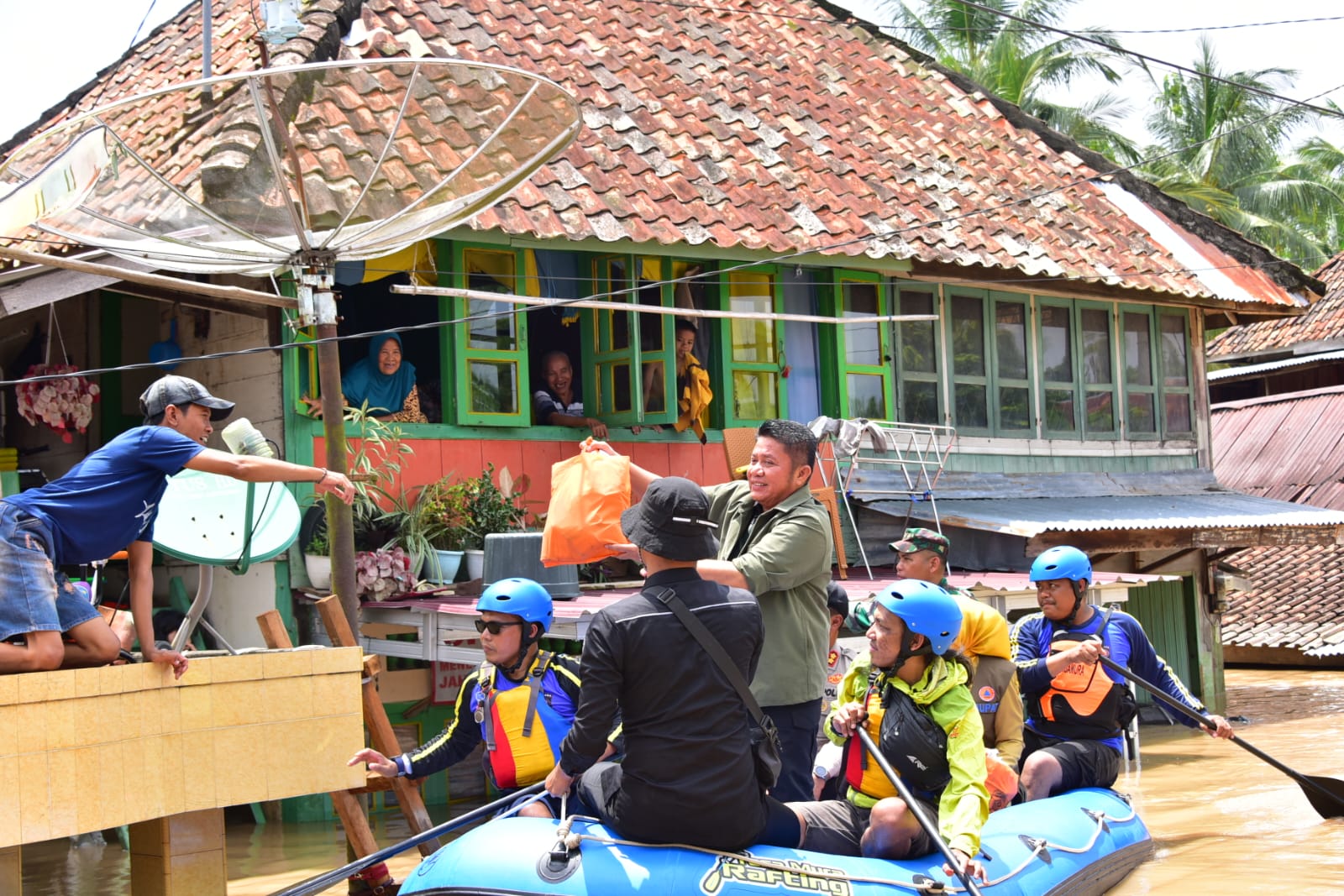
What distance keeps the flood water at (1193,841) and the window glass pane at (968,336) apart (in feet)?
13.3

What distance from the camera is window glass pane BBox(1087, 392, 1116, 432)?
1564 centimetres

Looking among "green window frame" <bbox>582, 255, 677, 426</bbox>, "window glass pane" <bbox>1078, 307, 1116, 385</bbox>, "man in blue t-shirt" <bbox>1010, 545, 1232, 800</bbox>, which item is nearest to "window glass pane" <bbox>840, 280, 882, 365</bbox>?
"green window frame" <bbox>582, 255, 677, 426</bbox>

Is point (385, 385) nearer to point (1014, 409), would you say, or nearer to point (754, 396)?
point (754, 396)

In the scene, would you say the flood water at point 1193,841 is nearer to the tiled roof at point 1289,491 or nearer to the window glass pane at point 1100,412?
the window glass pane at point 1100,412

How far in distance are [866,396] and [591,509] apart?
6.93 m

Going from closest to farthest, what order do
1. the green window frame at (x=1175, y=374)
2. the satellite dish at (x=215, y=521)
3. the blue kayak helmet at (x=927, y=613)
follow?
the blue kayak helmet at (x=927, y=613) → the satellite dish at (x=215, y=521) → the green window frame at (x=1175, y=374)

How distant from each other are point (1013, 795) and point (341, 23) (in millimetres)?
8005

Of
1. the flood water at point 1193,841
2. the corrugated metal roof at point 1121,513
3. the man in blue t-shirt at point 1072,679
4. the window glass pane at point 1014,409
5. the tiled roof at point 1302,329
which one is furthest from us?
the tiled roof at point 1302,329

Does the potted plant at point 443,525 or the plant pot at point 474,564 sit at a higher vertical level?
the potted plant at point 443,525

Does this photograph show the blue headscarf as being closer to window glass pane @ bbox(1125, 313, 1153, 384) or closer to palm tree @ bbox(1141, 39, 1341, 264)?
window glass pane @ bbox(1125, 313, 1153, 384)

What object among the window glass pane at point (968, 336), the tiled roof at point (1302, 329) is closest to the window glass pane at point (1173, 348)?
the window glass pane at point (968, 336)

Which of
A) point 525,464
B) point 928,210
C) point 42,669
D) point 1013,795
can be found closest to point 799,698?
point 1013,795

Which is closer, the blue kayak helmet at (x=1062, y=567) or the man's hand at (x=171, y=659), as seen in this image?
the man's hand at (x=171, y=659)

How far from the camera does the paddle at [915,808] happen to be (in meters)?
5.27
